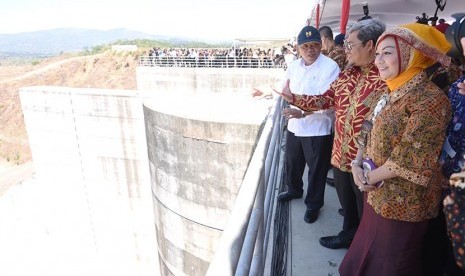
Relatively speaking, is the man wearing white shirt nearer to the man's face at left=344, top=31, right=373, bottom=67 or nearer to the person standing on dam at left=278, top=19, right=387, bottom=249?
the person standing on dam at left=278, top=19, right=387, bottom=249

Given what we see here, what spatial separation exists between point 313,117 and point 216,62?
43.3ft

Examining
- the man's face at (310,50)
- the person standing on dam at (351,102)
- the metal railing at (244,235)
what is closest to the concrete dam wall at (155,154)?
the man's face at (310,50)

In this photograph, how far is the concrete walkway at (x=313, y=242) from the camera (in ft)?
7.32

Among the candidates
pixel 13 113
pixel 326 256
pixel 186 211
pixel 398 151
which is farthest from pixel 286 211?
pixel 13 113

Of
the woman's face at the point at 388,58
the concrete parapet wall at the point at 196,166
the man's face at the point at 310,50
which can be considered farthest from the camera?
the concrete parapet wall at the point at 196,166

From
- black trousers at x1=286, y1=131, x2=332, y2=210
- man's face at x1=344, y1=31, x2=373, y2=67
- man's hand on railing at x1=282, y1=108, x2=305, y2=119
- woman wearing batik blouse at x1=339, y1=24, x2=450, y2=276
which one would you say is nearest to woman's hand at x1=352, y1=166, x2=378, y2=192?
woman wearing batik blouse at x1=339, y1=24, x2=450, y2=276

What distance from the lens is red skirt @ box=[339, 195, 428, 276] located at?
157 cm

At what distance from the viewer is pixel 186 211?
25.5 feet

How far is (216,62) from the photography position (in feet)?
50.8

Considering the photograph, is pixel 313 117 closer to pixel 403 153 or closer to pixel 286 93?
pixel 286 93

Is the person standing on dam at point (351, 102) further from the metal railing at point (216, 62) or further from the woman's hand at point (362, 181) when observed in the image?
the metal railing at point (216, 62)

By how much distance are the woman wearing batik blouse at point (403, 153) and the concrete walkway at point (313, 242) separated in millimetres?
547

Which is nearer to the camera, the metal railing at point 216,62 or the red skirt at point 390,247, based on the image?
the red skirt at point 390,247

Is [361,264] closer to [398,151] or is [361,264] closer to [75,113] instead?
[398,151]
